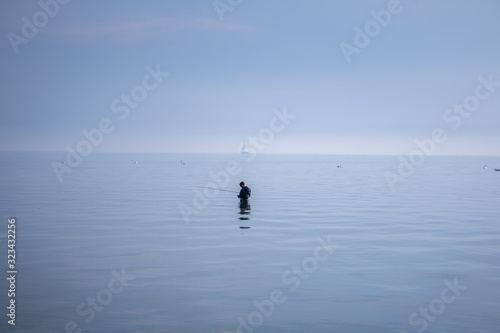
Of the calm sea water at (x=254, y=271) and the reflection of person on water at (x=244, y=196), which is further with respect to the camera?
the reflection of person on water at (x=244, y=196)

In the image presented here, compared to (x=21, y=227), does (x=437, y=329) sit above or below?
below

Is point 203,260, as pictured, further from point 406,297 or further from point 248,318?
point 406,297

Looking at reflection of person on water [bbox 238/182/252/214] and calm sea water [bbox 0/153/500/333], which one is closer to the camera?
calm sea water [bbox 0/153/500/333]

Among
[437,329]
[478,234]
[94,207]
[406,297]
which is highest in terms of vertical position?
[94,207]

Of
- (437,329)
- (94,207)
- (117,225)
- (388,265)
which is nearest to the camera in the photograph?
(437,329)

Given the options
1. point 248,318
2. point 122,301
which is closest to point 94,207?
point 122,301

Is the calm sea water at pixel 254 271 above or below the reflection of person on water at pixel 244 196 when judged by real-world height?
below

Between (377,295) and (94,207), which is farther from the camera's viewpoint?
(94,207)

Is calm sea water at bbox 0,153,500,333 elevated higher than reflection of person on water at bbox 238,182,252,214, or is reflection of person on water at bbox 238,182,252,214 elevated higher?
reflection of person on water at bbox 238,182,252,214

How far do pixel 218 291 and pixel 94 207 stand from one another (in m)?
26.2

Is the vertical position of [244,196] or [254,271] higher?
[244,196]

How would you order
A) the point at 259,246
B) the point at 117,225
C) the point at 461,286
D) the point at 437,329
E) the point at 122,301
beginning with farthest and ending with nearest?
the point at 117,225 → the point at 259,246 → the point at 461,286 → the point at 122,301 → the point at 437,329

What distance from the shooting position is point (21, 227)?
1095 inches

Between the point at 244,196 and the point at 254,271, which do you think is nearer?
the point at 254,271
